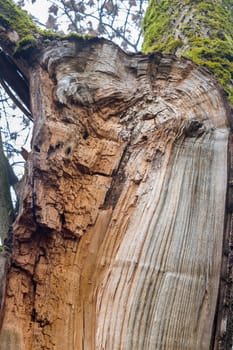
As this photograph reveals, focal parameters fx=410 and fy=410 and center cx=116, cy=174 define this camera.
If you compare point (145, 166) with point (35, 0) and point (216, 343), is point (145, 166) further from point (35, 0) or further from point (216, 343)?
point (35, 0)

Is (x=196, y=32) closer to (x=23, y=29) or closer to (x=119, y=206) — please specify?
(x=23, y=29)

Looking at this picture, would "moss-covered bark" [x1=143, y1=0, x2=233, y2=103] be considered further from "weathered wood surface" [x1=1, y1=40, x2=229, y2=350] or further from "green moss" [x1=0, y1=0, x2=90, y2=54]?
"green moss" [x1=0, y1=0, x2=90, y2=54]

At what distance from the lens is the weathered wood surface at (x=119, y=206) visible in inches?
36.4

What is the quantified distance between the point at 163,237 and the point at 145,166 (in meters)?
0.20

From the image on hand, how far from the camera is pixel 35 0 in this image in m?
4.04

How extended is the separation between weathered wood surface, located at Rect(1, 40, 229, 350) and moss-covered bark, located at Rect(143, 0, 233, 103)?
1.02ft

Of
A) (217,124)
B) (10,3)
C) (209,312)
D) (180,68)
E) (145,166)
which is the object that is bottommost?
(209,312)

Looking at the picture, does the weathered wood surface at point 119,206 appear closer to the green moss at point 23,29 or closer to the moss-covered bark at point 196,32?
the green moss at point 23,29

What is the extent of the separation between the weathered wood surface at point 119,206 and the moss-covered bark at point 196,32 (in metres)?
0.31

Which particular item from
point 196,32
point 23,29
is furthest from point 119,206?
point 196,32

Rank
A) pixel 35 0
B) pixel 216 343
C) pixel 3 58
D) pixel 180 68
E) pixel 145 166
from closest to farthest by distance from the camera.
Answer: pixel 216 343 → pixel 145 166 → pixel 180 68 → pixel 3 58 → pixel 35 0

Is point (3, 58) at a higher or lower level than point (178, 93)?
higher

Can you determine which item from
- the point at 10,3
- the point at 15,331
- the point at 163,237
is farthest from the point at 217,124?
the point at 10,3

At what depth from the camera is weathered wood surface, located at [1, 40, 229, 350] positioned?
92cm
